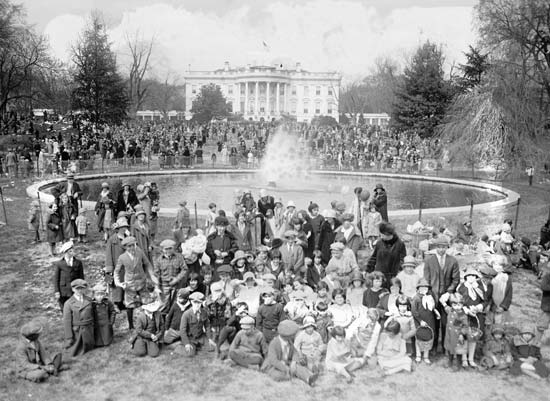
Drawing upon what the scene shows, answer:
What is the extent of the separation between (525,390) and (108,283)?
6941 millimetres

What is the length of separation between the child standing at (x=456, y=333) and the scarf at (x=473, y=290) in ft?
0.76

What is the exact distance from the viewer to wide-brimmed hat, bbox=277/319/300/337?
26.0 ft

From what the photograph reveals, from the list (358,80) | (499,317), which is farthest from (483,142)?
(358,80)

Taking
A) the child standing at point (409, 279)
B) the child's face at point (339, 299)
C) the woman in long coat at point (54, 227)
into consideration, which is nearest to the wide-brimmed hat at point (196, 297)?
the child's face at point (339, 299)

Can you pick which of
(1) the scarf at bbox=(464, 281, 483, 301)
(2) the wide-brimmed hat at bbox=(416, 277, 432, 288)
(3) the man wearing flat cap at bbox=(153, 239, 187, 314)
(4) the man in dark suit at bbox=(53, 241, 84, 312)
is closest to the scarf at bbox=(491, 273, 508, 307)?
(1) the scarf at bbox=(464, 281, 483, 301)

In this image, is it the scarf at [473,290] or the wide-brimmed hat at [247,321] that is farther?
the scarf at [473,290]

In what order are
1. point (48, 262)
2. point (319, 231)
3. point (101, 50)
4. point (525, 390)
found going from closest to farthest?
point (525, 390), point (319, 231), point (48, 262), point (101, 50)

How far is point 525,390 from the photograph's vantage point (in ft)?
24.5

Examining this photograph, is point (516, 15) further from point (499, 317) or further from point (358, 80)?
point (358, 80)

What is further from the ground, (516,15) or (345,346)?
(516,15)

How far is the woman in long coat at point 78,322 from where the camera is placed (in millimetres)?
8445

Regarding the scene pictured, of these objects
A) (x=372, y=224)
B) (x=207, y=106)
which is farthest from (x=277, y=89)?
(x=372, y=224)

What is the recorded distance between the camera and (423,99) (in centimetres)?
4403

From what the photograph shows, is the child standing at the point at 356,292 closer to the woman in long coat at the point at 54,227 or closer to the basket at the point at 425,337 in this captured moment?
the basket at the point at 425,337
